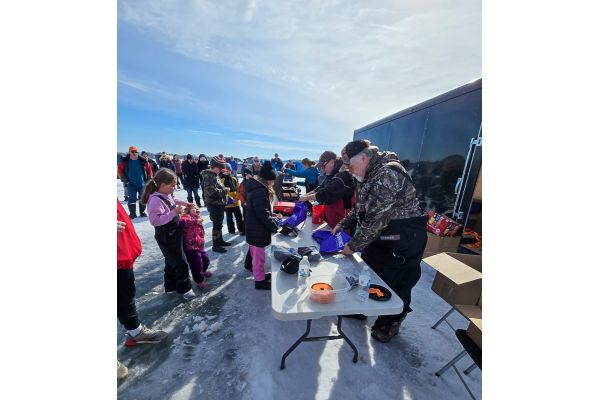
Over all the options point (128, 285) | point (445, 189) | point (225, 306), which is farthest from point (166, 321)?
point (445, 189)

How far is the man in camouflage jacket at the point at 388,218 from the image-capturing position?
5.44 ft

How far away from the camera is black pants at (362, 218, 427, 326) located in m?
1.78

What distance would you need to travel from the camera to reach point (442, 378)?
176cm

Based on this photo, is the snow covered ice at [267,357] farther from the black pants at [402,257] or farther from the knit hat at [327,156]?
the knit hat at [327,156]

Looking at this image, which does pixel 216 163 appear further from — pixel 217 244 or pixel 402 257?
pixel 402 257

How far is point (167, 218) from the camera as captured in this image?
220 cm

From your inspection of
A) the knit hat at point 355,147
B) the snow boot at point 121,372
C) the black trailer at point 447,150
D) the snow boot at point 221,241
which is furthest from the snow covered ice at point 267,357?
the knit hat at point 355,147

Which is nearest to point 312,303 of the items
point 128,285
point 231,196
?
point 128,285

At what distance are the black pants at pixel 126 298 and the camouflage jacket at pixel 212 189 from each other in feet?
6.97

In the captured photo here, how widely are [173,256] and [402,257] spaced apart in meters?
2.41

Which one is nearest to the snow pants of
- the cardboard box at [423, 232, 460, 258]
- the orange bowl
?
the orange bowl

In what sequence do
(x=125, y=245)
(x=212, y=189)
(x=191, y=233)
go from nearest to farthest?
(x=125, y=245) → (x=191, y=233) → (x=212, y=189)

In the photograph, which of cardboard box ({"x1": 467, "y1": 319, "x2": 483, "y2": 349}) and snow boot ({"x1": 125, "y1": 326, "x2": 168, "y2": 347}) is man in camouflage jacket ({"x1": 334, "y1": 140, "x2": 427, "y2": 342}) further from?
snow boot ({"x1": 125, "y1": 326, "x2": 168, "y2": 347})

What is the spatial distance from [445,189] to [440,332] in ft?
6.88
